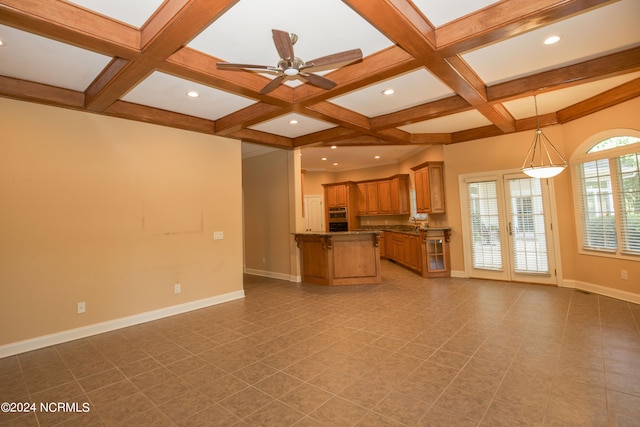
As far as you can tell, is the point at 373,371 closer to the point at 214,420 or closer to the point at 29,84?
the point at 214,420

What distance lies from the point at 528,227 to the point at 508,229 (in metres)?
0.32

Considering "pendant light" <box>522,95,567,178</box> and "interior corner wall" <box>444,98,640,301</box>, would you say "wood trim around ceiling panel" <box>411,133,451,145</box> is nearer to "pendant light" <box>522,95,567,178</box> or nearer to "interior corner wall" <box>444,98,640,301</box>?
"interior corner wall" <box>444,98,640,301</box>

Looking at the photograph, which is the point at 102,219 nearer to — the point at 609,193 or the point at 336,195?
the point at 336,195

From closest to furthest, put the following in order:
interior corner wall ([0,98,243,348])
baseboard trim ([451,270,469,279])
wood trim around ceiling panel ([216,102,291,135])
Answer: interior corner wall ([0,98,243,348]), wood trim around ceiling panel ([216,102,291,135]), baseboard trim ([451,270,469,279])

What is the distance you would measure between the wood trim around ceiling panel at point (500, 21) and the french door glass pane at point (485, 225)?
4.02m

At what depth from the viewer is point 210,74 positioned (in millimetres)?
2967

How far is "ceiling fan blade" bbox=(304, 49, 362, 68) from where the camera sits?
2.30 metres

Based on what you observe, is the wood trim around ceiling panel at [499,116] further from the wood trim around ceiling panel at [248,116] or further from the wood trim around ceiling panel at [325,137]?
the wood trim around ceiling panel at [248,116]

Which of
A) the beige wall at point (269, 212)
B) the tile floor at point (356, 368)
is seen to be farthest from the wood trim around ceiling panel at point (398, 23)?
the beige wall at point (269, 212)

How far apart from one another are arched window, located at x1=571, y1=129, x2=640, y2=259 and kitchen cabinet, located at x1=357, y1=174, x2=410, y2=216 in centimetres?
395

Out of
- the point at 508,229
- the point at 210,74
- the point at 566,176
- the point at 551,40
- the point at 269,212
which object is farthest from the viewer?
the point at 269,212

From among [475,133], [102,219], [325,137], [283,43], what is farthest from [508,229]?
[102,219]

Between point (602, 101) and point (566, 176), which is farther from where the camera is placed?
point (566, 176)

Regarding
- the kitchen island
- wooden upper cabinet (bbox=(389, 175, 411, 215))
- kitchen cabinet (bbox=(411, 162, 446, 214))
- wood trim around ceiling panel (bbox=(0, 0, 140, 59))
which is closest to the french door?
kitchen cabinet (bbox=(411, 162, 446, 214))
